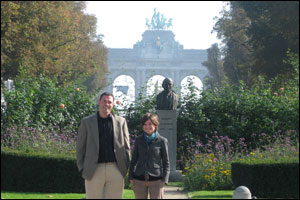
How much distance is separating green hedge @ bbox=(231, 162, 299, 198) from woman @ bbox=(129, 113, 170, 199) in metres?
4.13

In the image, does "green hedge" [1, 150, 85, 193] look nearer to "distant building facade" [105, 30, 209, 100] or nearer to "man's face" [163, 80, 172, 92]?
"man's face" [163, 80, 172, 92]

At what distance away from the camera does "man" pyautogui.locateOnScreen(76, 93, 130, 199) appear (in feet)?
18.8

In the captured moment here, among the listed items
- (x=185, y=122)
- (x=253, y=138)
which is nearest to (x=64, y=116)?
(x=185, y=122)

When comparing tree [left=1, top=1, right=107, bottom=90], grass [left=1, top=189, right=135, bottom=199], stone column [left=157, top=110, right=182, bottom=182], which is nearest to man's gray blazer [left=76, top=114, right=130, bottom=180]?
grass [left=1, top=189, right=135, bottom=199]

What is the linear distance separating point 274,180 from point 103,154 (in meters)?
4.86

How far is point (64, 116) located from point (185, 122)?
3.76 meters

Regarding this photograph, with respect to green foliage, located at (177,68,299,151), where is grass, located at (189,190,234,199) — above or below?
below

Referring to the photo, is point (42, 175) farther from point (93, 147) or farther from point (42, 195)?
point (93, 147)

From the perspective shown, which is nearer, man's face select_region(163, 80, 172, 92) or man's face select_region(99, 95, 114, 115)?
man's face select_region(99, 95, 114, 115)

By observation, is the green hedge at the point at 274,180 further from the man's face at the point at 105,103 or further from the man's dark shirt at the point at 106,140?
the man's face at the point at 105,103

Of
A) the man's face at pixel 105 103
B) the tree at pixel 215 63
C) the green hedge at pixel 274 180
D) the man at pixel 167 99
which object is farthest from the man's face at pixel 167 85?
the tree at pixel 215 63

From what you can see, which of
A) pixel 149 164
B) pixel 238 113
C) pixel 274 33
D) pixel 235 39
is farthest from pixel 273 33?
pixel 149 164

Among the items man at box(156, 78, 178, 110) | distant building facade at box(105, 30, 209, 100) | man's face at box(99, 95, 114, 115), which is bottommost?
man's face at box(99, 95, 114, 115)

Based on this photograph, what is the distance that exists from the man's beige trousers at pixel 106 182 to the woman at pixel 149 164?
0.82 ft
